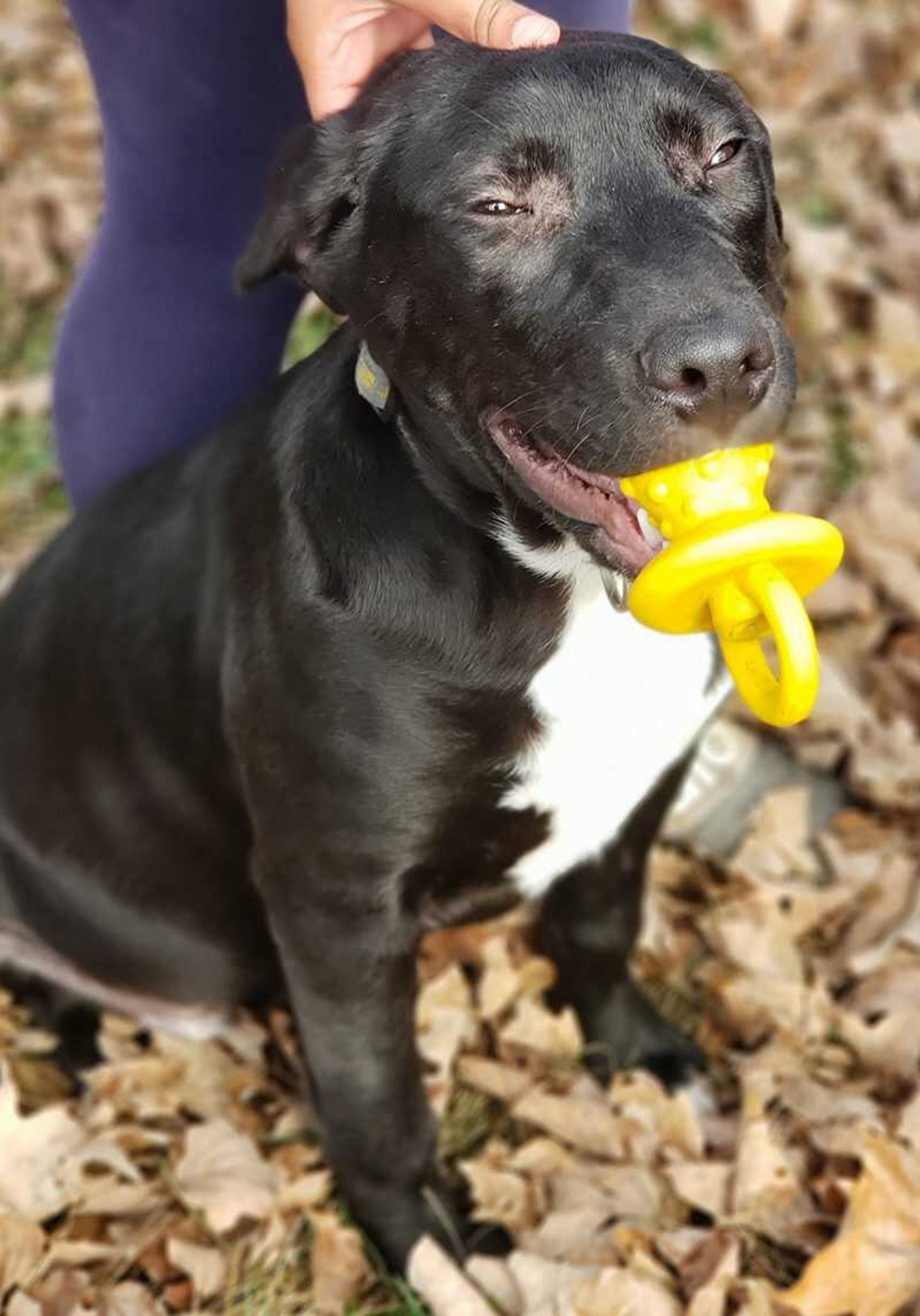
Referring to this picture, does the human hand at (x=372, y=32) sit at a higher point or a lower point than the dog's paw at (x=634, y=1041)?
higher

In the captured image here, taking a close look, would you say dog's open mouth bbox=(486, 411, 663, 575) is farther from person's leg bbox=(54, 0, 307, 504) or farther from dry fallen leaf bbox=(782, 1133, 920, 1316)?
dry fallen leaf bbox=(782, 1133, 920, 1316)

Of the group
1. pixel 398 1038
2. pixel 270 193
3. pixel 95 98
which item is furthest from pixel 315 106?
pixel 398 1038

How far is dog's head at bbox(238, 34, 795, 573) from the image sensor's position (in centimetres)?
184

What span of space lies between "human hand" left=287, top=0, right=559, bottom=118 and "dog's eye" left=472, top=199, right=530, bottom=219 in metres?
0.22

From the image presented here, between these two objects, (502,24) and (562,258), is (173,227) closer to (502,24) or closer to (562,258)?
(502,24)

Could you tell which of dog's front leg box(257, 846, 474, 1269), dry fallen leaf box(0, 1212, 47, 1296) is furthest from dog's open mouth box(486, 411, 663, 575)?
dry fallen leaf box(0, 1212, 47, 1296)

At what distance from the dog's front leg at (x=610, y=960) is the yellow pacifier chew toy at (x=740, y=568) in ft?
2.67

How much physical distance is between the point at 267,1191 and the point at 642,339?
1593mm

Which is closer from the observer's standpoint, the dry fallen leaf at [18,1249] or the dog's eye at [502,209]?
the dog's eye at [502,209]

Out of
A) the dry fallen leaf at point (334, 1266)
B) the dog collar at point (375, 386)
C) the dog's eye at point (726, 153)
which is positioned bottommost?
the dry fallen leaf at point (334, 1266)

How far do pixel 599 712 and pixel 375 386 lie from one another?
1.80 feet

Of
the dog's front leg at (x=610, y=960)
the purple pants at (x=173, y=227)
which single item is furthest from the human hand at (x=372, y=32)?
the dog's front leg at (x=610, y=960)

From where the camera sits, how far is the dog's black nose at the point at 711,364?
1.77m

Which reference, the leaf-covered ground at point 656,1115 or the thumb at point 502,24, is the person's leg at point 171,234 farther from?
the leaf-covered ground at point 656,1115
